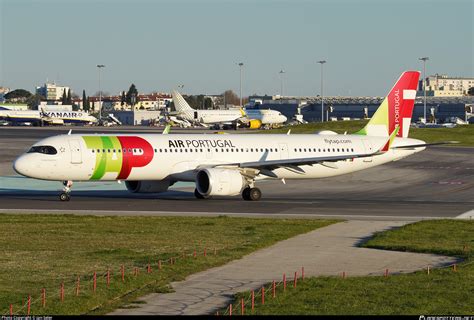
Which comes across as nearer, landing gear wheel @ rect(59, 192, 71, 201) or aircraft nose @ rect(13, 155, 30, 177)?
aircraft nose @ rect(13, 155, 30, 177)

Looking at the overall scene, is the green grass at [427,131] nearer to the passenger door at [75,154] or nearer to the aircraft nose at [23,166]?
the passenger door at [75,154]

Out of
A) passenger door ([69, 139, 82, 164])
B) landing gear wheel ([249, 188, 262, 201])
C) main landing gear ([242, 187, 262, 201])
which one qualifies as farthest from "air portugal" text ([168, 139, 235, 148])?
passenger door ([69, 139, 82, 164])

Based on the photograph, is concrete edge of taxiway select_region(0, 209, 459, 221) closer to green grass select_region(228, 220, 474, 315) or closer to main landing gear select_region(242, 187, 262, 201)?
main landing gear select_region(242, 187, 262, 201)

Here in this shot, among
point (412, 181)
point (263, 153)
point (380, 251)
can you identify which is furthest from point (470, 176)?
point (380, 251)

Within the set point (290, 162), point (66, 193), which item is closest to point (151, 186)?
point (66, 193)

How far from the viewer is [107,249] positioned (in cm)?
3250

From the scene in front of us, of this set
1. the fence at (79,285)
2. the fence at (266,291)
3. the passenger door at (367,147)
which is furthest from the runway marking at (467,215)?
the fence at (79,285)

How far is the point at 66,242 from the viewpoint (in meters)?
34.2

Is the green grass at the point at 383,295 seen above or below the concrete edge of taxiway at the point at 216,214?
above

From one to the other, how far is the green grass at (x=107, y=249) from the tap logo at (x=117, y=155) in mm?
7512

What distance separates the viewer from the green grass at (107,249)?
2398 centimetres

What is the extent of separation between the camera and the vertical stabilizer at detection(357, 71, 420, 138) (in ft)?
196

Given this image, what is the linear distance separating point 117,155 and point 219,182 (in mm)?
5666

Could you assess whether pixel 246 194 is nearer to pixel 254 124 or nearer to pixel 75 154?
pixel 75 154
